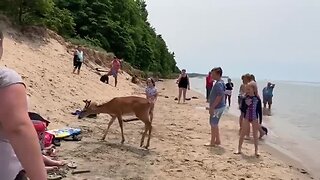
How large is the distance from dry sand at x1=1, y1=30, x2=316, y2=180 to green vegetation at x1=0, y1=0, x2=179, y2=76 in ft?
13.8

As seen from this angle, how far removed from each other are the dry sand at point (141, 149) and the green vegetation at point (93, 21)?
4199mm

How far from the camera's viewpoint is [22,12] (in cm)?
2358

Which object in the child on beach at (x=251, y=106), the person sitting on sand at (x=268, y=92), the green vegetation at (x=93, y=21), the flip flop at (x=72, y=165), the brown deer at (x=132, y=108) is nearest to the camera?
the flip flop at (x=72, y=165)

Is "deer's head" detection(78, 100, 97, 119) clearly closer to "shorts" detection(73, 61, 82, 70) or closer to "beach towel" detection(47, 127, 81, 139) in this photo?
"beach towel" detection(47, 127, 81, 139)

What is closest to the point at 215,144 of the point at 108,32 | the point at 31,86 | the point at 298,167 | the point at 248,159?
the point at 248,159

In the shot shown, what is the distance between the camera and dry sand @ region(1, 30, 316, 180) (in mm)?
8359

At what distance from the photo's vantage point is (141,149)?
10.1 m

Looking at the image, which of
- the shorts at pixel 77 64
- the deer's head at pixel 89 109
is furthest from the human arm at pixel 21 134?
the shorts at pixel 77 64

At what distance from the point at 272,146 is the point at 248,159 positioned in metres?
3.48

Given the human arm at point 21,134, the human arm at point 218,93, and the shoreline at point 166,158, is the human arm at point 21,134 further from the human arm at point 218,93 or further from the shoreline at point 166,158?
the human arm at point 218,93

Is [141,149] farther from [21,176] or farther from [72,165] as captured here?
[21,176]

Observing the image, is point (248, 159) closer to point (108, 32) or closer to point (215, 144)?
point (215, 144)

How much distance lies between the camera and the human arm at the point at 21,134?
2086 mm

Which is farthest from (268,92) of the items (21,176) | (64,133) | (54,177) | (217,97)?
(21,176)
